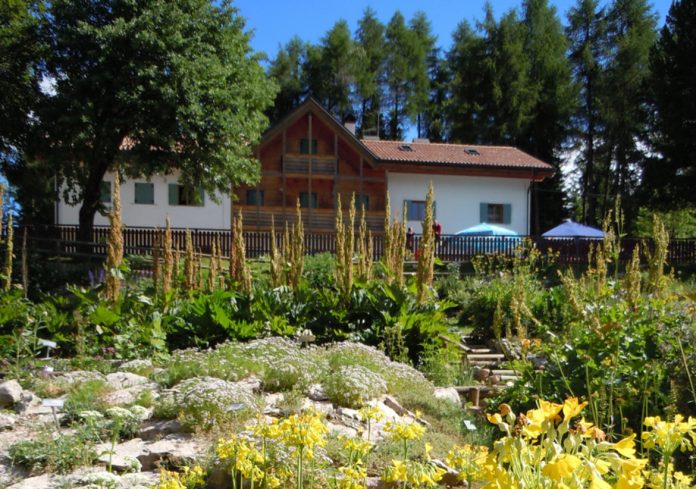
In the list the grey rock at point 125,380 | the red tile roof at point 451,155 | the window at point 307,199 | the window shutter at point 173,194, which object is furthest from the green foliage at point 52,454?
the window at point 307,199

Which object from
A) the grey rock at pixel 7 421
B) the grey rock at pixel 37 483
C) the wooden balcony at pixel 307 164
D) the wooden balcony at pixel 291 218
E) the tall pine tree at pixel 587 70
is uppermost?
the tall pine tree at pixel 587 70

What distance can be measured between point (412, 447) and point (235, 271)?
18.8 ft

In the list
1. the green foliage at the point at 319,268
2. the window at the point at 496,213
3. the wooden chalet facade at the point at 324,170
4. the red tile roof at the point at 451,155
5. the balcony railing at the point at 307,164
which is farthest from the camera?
the window at the point at 496,213

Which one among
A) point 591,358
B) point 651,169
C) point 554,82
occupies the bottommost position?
point 591,358

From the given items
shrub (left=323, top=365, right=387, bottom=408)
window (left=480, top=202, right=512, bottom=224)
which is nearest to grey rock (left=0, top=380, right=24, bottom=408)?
shrub (left=323, top=365, right=387, bottom=408)

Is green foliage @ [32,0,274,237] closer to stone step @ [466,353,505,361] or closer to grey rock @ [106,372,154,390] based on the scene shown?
stone step @ [466,353,505,361]

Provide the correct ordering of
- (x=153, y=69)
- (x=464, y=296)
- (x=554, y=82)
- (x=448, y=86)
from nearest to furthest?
(x=464, y=296) < (x=153, y=69) < (x=554, y=82) < (x=448, y=86)

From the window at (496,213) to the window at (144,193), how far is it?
614 inches

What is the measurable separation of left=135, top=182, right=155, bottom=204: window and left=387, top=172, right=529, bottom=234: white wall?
10.9m

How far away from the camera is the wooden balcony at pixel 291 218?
2961 cm

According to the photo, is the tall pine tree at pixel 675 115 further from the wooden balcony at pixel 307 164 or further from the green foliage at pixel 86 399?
the green foliage at pixel 86 399

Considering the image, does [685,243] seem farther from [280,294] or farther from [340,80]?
[340,80]

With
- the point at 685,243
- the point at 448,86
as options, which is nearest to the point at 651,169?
the point at 685,243

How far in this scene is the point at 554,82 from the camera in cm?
4153
